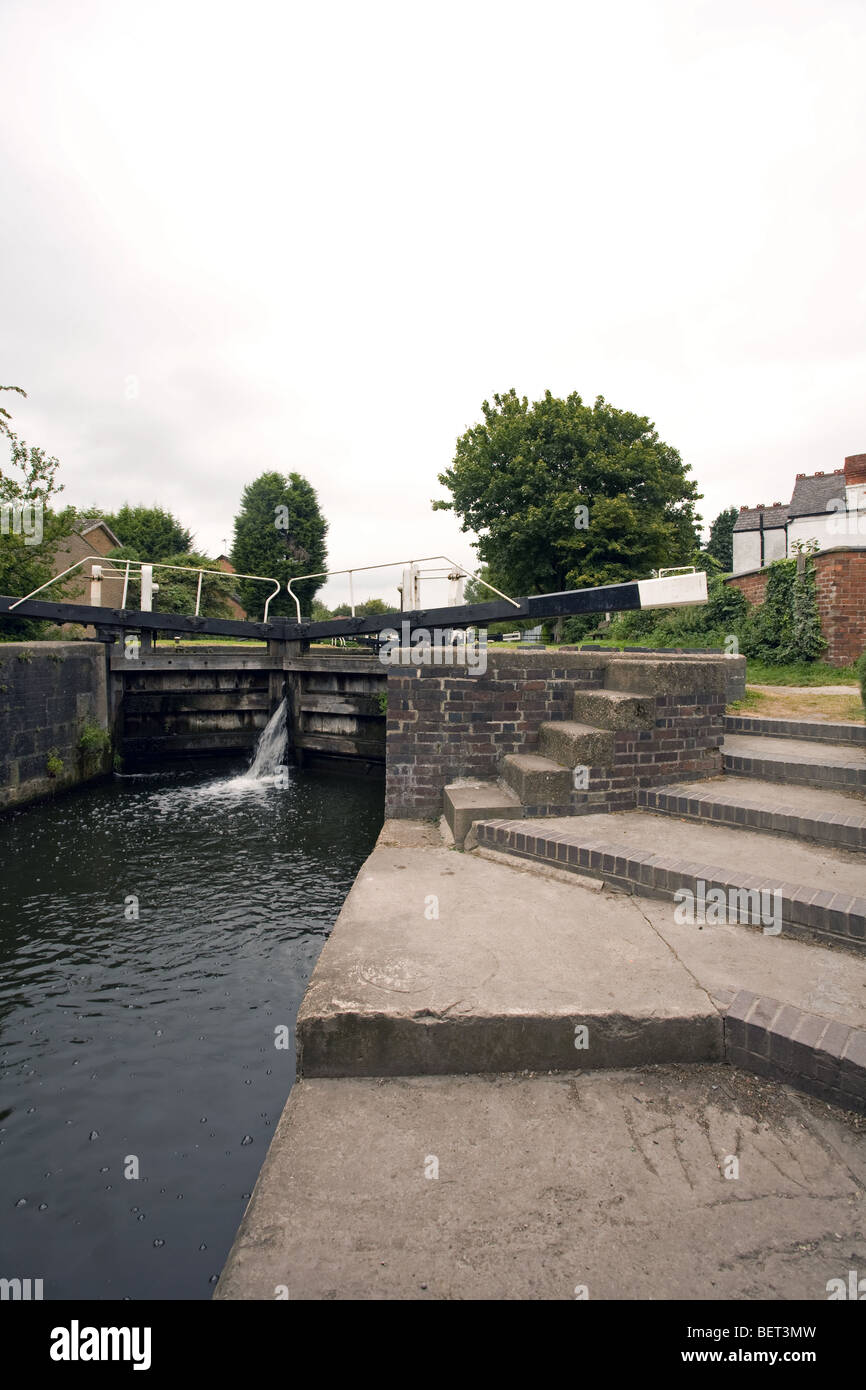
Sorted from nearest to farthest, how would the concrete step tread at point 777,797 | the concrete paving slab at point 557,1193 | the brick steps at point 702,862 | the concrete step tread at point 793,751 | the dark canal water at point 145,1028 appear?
the concrete paving slab at point 557,1193, the dark canal water at point 145,1028, the brick steps at point 702,862, the concrete step tread at point 777,797, the concrete step tread at point 793,751

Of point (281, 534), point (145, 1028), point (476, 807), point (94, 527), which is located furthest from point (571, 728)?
point (281, 534)

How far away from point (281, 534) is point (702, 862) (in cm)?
3724

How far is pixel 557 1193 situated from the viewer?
1.94 metres

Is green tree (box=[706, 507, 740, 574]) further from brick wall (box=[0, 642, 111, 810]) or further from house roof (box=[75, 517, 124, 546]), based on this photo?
brick wall (box=[0, 642, 111, 810])

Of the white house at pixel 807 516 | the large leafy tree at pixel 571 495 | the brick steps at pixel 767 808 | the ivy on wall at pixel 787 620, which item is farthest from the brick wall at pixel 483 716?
the white house at pixel 807 516

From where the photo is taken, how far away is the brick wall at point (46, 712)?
8.65 meters

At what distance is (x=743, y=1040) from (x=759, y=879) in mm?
1217

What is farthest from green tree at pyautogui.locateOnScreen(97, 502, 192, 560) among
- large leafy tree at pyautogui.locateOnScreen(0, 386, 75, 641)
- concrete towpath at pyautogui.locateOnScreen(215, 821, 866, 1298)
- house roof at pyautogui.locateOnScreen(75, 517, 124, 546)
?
concrete towpath at pyautogui.locateOnScreen(215, 821, 866, 1298)

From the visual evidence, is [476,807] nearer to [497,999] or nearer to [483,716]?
[483,716]

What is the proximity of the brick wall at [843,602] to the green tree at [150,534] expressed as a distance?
34.1 m

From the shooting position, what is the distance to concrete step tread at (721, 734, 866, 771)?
544cm

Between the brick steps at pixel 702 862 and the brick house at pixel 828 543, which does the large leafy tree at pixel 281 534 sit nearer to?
the brick house at pixel 828 543

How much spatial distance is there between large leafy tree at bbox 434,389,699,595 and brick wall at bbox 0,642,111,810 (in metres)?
15.4
